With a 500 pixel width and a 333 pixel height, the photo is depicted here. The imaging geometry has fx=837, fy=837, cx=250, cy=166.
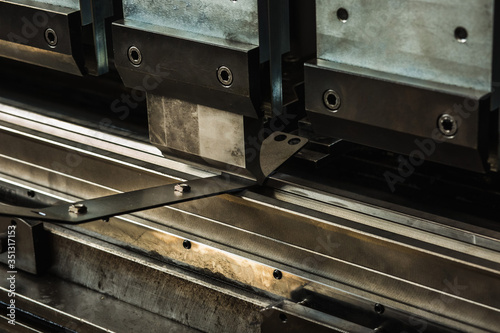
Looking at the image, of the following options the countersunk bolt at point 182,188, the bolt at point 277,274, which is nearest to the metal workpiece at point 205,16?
the countersunk bolt at point 182,188

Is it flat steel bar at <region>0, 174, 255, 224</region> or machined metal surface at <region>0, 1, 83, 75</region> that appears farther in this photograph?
machined metal surface at <region>0, 1, 83, 75</region>

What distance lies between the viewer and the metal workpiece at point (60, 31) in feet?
4.89

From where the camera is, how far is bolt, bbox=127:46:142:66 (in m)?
1.41

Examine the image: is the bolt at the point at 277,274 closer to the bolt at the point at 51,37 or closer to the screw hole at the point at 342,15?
the screw hole at the point at 342,15

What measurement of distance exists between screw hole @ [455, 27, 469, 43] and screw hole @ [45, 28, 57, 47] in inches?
30.6

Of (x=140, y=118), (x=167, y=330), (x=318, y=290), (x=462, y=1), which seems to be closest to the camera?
(x=462, y=1)

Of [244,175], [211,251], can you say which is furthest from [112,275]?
[244,175]

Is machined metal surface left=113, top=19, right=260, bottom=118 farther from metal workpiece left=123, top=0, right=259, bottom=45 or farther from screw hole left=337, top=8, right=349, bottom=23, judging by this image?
screw hole left=337, top=8, right=349, bottom=23

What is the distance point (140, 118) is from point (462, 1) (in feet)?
2.81

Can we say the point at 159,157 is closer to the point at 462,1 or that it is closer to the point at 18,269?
the point at 18,269

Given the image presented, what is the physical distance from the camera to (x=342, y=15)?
1146 mm

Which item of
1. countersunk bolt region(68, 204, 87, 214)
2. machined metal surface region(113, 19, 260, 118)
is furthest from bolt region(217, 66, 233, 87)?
countersunk bolt region(68, 204, 87, 214)

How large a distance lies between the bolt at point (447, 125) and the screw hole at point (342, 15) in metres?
0.19

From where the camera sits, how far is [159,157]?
61.6 inches
